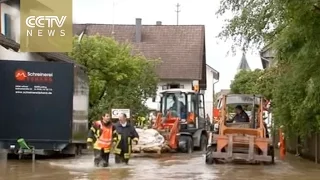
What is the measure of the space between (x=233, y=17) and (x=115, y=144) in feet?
16.8

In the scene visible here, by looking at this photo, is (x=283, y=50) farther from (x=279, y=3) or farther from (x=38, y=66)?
(x=38, y=66)

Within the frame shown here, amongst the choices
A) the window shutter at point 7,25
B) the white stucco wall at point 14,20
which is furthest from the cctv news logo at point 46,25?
the window shutter at point 7,25

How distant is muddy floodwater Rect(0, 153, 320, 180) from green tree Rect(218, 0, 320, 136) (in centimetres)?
192

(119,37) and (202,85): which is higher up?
(119,37)

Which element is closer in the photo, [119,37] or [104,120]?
[104,120]

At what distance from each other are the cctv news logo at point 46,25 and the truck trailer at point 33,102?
1088 millimetres

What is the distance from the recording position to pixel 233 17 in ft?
67.4

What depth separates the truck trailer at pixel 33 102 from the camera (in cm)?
2319

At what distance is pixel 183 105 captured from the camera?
32.3m

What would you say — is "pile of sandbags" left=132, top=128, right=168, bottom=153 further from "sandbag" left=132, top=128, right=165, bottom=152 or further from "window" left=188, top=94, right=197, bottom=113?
"window" left=188, top=94, right=197, bottom=113

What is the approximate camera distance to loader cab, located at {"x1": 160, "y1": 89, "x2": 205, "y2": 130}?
32.0m

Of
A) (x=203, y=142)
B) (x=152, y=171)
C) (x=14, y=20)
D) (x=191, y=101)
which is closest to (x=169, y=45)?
(x=191, y=101)

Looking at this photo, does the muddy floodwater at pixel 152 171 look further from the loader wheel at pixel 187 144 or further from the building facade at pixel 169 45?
the building facade at pixel 169 45

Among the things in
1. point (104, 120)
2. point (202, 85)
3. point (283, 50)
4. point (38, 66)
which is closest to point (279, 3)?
point (283, 50)
